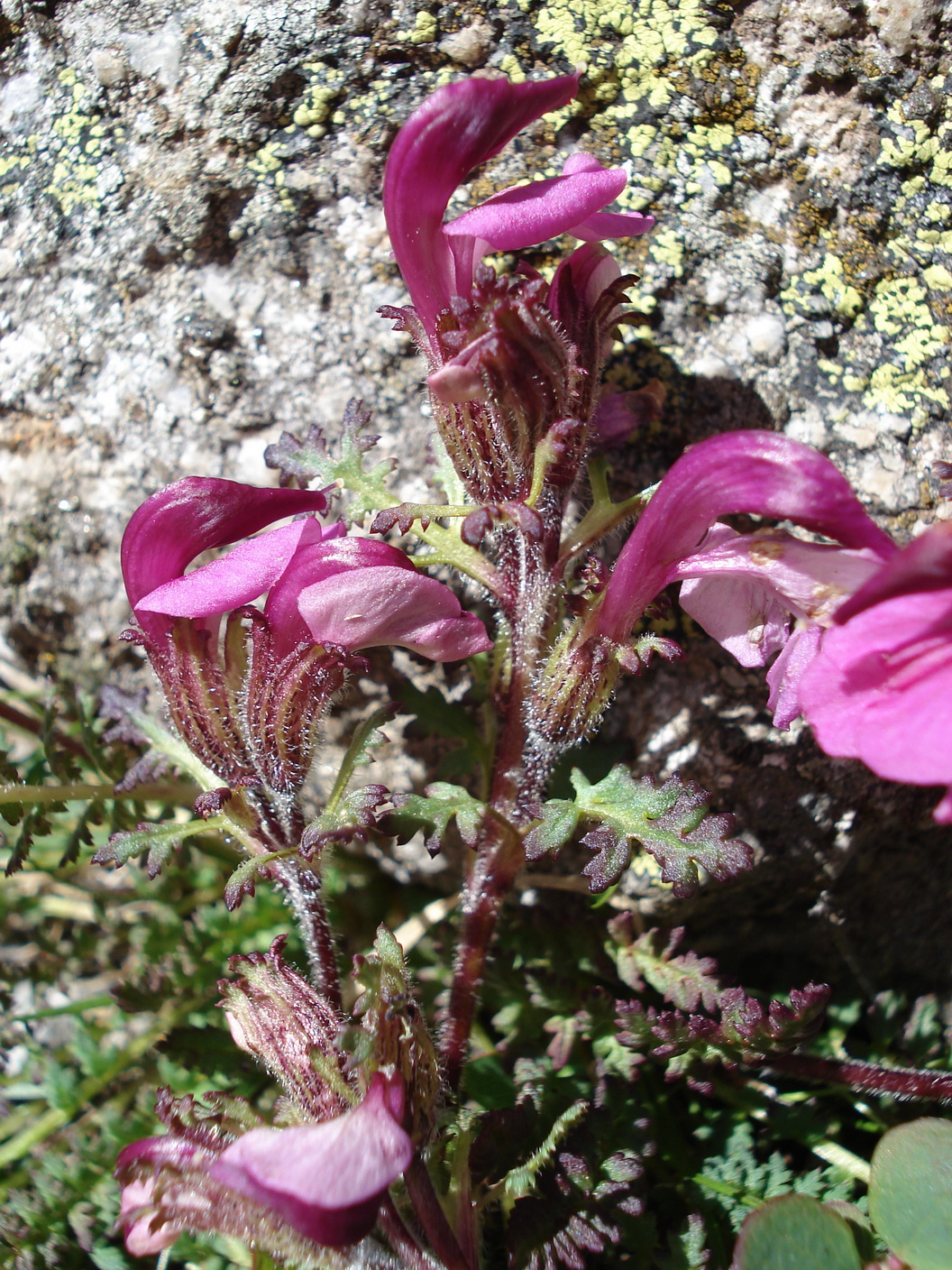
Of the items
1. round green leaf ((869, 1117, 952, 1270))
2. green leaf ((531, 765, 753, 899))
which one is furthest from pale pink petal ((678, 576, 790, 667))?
round green leaf ((869, 1117, 952, 1270))

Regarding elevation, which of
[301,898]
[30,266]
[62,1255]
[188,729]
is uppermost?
[30,266]

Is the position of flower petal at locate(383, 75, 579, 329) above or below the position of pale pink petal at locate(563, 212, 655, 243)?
above

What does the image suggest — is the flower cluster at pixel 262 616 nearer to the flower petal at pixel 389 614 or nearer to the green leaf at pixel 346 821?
the flower petal at pixel 389 614

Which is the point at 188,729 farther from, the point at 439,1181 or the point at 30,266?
the point at 30,266

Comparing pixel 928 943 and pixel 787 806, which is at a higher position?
pixel 787 806

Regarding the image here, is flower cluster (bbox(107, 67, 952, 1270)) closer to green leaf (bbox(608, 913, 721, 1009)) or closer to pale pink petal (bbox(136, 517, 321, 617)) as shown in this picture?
pale pink petal (bbox(136, 517, 321, 617))

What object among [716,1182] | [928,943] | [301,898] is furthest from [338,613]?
[928,943]

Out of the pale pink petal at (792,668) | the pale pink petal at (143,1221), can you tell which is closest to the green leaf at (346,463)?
the pale pink petal at (792,668)
